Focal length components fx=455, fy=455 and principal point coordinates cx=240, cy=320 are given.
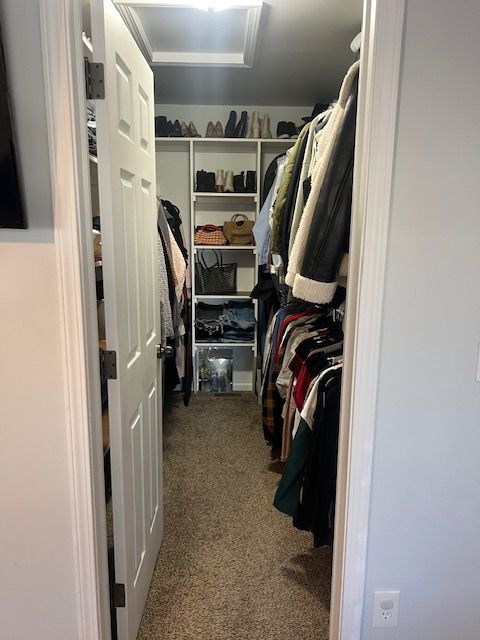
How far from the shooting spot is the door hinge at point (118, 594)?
1461 mm

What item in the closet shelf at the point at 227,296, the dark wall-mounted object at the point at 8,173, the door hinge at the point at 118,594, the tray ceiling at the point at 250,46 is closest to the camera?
the dark wall-mounted object at the point at 8,173

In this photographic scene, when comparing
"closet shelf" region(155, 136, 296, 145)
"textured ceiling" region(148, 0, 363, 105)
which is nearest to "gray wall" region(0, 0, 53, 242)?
"textured ceiling" region(148, 0, 363, 105)

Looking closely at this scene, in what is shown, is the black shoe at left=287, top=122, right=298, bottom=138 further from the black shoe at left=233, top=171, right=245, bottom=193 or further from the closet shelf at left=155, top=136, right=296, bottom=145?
the black shoe at left=233, top=171, right=245, bottom=193

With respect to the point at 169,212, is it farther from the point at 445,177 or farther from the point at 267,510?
the point at 445,177

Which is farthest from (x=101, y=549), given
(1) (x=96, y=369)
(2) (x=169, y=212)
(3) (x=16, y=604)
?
(2) (x=169, y=212)

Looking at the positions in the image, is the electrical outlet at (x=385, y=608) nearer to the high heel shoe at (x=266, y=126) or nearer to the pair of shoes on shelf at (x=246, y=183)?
the pair of shoes on shelf at (x=246, y=183)

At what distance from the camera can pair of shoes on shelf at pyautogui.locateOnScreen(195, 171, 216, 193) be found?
362 centimetres

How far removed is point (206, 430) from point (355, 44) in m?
2.52

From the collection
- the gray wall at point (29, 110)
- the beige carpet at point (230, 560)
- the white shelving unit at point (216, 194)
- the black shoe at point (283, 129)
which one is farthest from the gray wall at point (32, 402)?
the black shoe at point (283, 129)

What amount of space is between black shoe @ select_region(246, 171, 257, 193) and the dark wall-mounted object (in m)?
2.70

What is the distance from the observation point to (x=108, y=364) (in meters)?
1.32

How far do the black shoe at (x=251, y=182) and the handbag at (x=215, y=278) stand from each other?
2.07 ft

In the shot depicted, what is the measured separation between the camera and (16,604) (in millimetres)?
1301

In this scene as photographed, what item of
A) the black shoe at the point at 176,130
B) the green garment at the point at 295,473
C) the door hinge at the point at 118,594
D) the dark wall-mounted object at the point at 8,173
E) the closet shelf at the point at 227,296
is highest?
the black shoe at the point at 176,130
